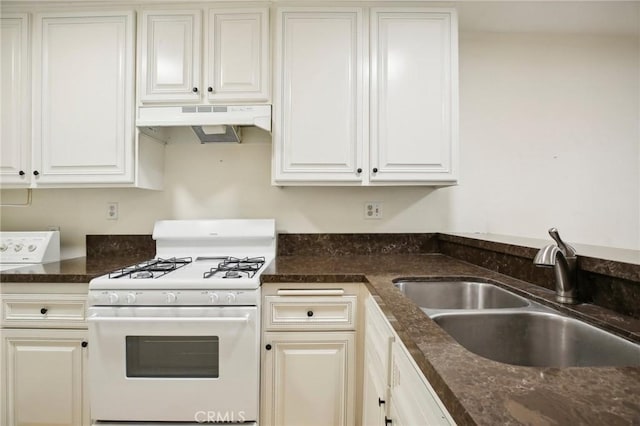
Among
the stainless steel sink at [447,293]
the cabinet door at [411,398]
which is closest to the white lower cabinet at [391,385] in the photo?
the cabinet door at [411,398]

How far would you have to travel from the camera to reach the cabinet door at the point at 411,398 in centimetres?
57

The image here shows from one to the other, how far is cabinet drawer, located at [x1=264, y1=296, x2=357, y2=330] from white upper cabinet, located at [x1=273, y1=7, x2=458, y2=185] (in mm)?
661

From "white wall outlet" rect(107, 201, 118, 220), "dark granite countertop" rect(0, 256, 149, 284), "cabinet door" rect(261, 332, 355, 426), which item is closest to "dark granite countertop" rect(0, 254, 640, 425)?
"cabinet door" rect(261, 332, 355, 426)

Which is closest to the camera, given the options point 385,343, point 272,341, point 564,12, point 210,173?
point 385,343

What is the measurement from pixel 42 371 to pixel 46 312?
10.6 inches

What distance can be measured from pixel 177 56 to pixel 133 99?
348 millimetres

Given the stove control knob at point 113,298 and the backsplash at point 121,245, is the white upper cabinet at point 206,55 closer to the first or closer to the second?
the backsplash at point 121,245

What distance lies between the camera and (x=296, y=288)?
1381 millimetres

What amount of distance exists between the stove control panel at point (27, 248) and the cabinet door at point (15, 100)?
0.31 m

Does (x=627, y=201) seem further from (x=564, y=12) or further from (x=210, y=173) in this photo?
(x=210, y=173)

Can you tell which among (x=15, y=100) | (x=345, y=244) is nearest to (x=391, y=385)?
(x=345, y=244)

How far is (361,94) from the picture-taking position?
1675mm

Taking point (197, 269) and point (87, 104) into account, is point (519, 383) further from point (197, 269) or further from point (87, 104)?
point (87, 104)

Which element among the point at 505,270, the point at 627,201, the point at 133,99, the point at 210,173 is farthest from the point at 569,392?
the point at 627,201
